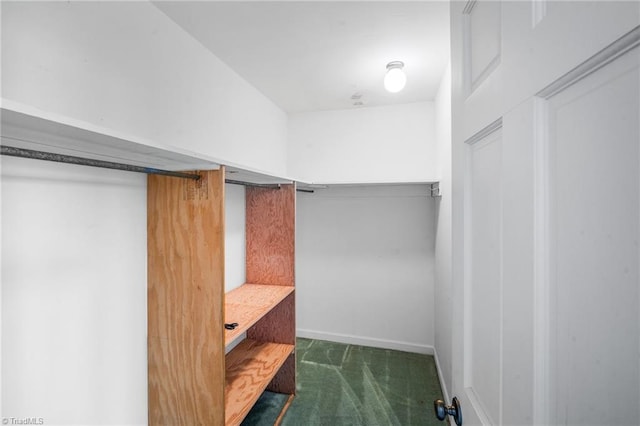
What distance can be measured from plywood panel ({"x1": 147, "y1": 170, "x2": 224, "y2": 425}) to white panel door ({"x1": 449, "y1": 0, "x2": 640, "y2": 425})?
1.08 metres

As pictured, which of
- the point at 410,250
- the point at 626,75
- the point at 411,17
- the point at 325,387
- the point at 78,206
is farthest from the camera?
the point at 410,250

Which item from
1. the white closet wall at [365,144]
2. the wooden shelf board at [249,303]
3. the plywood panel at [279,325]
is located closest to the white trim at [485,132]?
the wooden shelf board at [249,303]

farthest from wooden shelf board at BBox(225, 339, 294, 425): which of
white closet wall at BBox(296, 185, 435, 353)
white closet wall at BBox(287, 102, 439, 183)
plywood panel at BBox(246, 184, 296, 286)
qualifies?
white closet wall at BBox(287, 102, 439, 183)

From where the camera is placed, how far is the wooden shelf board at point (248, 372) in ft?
5.46

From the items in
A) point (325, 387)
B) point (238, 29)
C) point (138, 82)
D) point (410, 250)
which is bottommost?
point (325, 387)

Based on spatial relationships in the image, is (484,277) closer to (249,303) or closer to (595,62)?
(595,62)

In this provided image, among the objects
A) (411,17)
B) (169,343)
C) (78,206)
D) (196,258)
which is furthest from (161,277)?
Answer: (411,17)

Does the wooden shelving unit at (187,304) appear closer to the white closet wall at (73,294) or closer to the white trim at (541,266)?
the white closet wall at (73,294)

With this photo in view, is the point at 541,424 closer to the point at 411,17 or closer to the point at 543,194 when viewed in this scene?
the point at 543,194

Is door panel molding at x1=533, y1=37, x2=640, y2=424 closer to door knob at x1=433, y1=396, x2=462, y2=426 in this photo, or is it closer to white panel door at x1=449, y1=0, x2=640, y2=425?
white panel door at x1=449, y1=0, x2=640, y2=425

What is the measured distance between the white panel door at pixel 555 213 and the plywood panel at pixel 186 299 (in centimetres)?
108

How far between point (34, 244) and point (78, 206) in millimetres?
195

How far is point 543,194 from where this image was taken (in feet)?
1.69

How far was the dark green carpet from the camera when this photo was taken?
2090 mm
